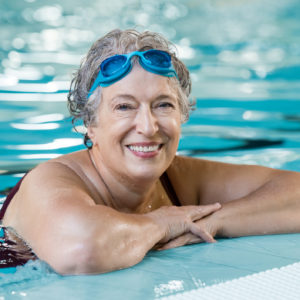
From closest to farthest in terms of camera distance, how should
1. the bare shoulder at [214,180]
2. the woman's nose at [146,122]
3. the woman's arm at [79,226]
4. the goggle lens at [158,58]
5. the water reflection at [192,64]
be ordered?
the woman's arm at [79,226]
the woman's nose at [146,122]
the goggle lens at [158,58]
the bare shoulder at [214,180]
the water reflection at [192,64]

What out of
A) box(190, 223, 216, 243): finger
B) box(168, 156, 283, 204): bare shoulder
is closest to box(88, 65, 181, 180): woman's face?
box(190, 223, 216, 243): finger

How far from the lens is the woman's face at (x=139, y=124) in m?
2.67

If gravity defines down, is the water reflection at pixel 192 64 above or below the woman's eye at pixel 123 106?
above

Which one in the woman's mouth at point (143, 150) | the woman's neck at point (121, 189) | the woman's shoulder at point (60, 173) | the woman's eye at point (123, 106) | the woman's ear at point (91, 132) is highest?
the woman's eye at point (123, 106)

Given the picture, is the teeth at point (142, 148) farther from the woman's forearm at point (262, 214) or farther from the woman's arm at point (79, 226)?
the woman's forearm at point (262, 214)

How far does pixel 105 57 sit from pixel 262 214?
118 centimetres

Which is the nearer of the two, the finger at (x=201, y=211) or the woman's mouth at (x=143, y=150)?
the woman's mouth at (x=143, y=150)

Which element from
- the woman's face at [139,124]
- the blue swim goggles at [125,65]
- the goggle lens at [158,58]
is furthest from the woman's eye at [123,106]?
the goggle lens at [158,58]

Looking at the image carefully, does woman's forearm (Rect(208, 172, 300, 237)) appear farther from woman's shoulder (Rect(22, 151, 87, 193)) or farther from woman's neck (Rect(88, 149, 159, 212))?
woman's shoulder (Rect(22, 151, 87, 193))

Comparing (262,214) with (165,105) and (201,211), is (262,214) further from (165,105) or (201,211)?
(165,105)

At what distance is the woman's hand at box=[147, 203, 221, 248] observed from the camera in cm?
270

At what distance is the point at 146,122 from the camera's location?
2637 millimetres

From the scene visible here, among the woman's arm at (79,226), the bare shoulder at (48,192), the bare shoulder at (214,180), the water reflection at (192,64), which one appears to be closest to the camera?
the woman's arm at (79,226)

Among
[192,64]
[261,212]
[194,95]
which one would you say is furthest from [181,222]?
[192,64]
